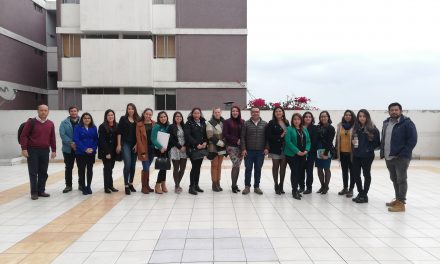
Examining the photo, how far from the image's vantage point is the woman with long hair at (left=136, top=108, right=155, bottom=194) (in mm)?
7496

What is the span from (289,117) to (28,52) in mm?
16736

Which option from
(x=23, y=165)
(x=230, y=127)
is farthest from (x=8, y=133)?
(x=230, y=127)

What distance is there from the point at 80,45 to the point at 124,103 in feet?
12.0

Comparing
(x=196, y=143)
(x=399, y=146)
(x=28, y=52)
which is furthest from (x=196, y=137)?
(x=28, y=52)

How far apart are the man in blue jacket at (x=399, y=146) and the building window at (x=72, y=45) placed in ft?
54.7

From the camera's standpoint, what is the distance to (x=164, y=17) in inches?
739

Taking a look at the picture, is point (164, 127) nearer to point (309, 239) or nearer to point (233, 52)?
point (309, 239)

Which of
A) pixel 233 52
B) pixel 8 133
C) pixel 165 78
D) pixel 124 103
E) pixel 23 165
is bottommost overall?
pixel 23 165

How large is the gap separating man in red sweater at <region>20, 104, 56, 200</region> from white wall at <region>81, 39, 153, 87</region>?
37.9ft

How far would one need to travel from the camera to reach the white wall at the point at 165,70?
1905cm

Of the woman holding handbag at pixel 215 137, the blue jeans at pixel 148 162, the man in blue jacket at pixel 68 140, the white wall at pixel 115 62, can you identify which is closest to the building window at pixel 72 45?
the white wall at pixel 115 62

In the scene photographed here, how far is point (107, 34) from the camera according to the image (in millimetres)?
19016

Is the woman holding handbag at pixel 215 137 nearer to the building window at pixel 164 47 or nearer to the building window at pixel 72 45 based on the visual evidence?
the building window at pixel 164 47

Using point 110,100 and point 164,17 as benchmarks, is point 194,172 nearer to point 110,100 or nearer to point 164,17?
point 110,100
